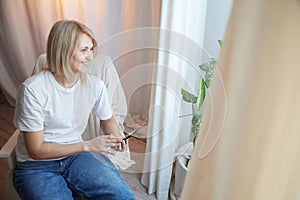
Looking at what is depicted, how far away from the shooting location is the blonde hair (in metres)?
1.28

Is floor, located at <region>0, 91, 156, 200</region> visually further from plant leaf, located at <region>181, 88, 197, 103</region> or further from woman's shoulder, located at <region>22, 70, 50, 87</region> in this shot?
woman's shoulder, located at <region>22, 70, 50, 87</region>

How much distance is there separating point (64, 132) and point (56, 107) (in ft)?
0.39

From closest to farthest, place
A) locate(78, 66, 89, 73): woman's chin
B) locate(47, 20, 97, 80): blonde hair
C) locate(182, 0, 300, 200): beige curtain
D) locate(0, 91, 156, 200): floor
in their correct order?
locate(182, 0, 300, 200): beige curtain < locate(47, 20, 97, 80): blonde hair < locate(78, 66, 89, 73): woman's chin < locate(0, 91, 156, 200): floor

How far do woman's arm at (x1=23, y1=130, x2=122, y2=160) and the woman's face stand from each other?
281 millimetres

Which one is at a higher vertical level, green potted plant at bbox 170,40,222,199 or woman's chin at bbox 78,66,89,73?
woman's chin at bbox 78,66,89,73

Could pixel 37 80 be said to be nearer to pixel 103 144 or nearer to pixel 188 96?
pixel 103 144

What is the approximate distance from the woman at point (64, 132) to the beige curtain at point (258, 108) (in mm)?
616

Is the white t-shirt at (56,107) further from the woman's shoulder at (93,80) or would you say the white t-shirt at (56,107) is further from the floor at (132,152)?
the floor at (132,152)

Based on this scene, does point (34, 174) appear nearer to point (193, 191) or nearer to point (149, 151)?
point (149, 151)

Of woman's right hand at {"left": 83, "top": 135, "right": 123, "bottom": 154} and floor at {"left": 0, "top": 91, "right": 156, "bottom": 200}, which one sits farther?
floor at {"left": 0, "top": 91, "right": 156, "bottom": 200}

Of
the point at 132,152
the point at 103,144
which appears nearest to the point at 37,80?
the point at 103,144

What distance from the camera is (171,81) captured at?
63.8 inches

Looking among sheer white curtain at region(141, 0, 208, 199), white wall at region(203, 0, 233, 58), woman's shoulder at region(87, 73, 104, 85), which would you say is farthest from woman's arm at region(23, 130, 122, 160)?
white wall at region(203, 0, 233, 58)

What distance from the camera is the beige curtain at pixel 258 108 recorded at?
2.16 feet
